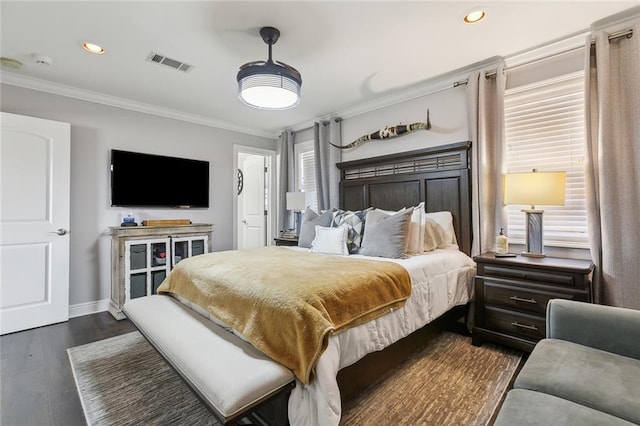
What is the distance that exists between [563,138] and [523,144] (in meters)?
0.29

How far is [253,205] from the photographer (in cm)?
560

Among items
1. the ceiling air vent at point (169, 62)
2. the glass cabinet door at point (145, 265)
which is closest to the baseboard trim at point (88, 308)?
the glass cabinet door at point (145, 265)

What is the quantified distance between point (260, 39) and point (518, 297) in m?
2.91

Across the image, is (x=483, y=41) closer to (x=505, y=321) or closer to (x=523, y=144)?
(x=523, y=144)

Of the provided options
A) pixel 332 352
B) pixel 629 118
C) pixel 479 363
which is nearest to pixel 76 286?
pixel 332 352

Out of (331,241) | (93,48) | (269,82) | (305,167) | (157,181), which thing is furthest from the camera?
(305,167)

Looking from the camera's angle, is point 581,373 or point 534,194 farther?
point 534,194

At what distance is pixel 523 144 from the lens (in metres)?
2.69

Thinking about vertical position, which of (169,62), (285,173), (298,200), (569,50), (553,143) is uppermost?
(169,62)

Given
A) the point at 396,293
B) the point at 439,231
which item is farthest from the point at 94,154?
the point at 439,231

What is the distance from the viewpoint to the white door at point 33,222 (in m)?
2.79

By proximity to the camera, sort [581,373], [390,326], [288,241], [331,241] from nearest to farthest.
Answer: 1. [581,373]
2. [390,326]
3. [331,241]
4. [288,241]

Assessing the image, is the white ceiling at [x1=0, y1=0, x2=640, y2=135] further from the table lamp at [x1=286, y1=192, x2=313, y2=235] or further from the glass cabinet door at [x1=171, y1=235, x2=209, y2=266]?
the glass cabinet door at [x1=171, y1=235, x2=209, y2=266]

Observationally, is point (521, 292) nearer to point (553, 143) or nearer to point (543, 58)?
point (553, 143)
